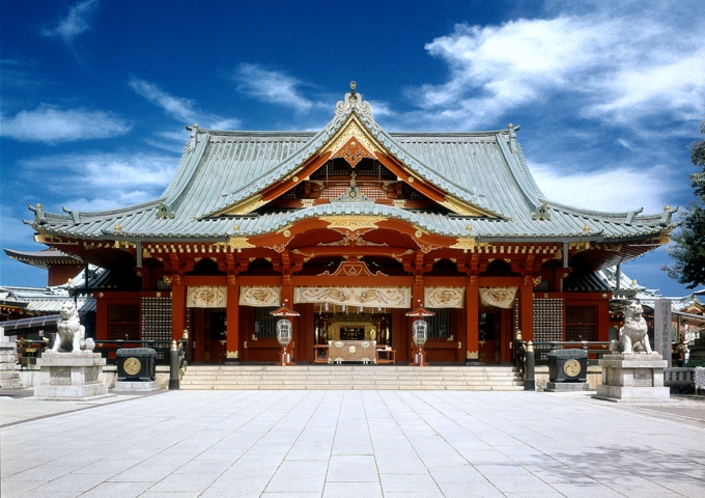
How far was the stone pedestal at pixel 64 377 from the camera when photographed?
49.4 feet

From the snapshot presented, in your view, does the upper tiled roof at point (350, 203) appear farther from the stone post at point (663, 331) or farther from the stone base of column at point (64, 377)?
the stone base of column at point (64, 377)

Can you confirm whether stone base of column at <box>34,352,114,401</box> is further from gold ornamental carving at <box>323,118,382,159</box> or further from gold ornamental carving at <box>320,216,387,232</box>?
gold ornamental carving at <box>323,118,382,159</box>

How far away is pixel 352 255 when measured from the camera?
2256 cm

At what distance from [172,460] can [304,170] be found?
15.6 metres

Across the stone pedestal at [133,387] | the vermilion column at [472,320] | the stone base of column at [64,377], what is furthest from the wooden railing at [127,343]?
the vermilion column at [472,320]

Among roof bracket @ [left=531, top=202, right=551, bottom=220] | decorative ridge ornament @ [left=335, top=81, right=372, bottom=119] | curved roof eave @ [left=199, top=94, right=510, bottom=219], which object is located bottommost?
roof bracket @ [left=531, top=202, right=551, bottom=220]

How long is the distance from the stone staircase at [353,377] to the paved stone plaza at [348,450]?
5.03 meters

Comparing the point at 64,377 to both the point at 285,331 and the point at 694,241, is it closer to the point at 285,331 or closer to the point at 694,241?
the point at 285,331

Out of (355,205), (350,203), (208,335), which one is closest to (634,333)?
(355,205)

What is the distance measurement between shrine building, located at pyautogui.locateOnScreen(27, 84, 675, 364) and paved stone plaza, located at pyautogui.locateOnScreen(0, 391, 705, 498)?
743 cm

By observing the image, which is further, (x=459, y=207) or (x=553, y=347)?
(x=459, y=207)

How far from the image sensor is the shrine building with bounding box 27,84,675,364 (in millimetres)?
20906

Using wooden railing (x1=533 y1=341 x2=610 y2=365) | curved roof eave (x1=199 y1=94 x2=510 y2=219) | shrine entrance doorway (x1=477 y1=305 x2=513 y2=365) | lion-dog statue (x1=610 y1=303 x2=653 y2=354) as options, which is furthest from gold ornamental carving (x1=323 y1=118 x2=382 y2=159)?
lion-dog statue (x1=610 y1=303 x2=653 y2=354)

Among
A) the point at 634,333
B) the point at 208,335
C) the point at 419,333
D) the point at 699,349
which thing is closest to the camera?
the point at 634,333
